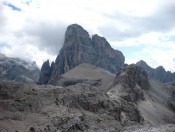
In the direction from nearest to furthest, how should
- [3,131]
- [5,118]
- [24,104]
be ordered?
1. [3,131]
2. [5,118]
3. [24,104]

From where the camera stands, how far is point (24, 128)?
170 metres

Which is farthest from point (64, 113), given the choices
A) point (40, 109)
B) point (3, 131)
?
point (3, 131)

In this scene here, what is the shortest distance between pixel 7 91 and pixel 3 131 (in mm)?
38846

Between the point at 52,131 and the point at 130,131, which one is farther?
the point at 130,131

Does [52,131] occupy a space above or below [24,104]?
below

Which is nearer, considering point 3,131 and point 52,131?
point 3,131

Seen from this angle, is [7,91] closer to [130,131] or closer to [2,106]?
[2,106]

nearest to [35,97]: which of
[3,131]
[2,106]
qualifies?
[2,106]

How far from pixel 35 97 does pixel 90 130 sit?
106ft

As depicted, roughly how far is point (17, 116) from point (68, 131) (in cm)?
2490

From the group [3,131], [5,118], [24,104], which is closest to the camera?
[3,131]

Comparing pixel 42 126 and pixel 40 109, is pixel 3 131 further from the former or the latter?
pixel 40 109

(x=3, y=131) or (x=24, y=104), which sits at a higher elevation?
(x=24, y=104)

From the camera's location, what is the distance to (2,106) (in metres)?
182
